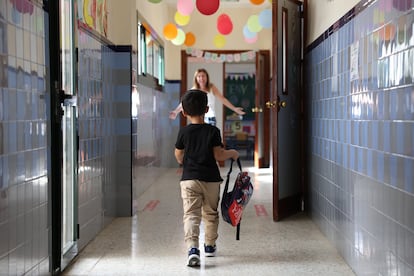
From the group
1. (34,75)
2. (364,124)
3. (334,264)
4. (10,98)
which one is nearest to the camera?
(10,98)

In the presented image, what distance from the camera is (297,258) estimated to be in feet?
11.6

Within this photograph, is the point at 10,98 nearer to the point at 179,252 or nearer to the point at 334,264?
the point at 179,252

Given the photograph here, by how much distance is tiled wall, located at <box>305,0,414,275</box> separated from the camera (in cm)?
229

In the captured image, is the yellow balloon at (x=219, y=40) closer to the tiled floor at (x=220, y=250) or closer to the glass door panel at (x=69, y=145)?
the tiled floor at (x=220, y=250)

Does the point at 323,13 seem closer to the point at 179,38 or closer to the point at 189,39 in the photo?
the point at 179,38

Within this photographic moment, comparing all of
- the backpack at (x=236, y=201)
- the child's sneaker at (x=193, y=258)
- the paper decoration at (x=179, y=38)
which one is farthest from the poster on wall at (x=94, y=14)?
the paper decoration at (x=179, y=38)

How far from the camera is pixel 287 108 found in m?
4.96

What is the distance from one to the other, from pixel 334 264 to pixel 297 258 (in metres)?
0.24

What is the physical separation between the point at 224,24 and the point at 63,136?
534 cm

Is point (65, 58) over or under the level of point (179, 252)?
over

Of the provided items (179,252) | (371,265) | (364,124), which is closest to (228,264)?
(179,252)

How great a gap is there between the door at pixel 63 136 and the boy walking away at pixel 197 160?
0.66 metres

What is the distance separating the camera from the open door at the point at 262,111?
31.0ft

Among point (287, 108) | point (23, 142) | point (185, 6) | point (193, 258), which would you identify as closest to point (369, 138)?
point (193, 258)
